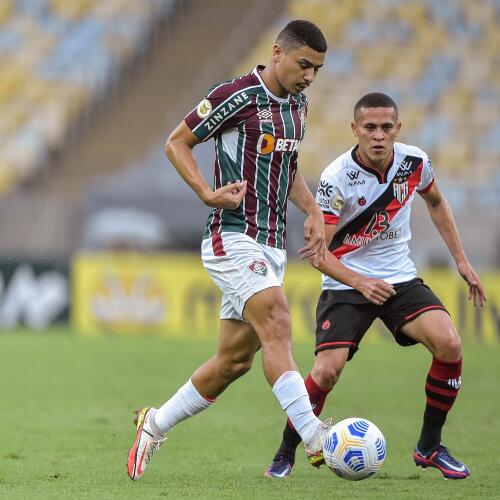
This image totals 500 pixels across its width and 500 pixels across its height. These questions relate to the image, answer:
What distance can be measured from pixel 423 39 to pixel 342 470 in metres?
16.9

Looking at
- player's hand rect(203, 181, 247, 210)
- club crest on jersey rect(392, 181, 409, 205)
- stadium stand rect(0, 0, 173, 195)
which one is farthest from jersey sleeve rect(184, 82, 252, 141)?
stadium stand rect(0, 0, 173, 195)

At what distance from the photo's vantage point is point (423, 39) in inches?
840

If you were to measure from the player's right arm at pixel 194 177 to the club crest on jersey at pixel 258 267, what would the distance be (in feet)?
1.02

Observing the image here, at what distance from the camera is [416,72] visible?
21203 mm

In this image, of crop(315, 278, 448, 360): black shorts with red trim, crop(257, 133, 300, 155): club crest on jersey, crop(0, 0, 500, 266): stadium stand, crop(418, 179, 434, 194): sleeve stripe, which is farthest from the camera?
crop(0, 0, 500, 266): stadium stand

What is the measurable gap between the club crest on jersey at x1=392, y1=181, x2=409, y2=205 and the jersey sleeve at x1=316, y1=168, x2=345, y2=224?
35 cm

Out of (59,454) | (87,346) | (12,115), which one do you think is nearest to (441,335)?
(59,454)

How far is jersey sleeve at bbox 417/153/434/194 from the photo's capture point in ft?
22.8

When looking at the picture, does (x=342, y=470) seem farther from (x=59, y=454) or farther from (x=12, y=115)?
(x=12, y=115)

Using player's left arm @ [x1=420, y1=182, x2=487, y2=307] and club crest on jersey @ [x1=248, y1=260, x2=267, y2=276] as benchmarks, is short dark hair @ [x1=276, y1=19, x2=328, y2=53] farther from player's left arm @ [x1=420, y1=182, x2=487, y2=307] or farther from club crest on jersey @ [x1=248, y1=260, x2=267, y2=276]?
player's left arm @ [x1=420, y1=182, x2=487, y2=307]

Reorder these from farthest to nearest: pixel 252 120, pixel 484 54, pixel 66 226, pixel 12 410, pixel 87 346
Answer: pixel 484 54, pixel 66 226, pixel 87 346, pixel 12 410, pixel 252 120

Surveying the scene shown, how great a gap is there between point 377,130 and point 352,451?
214 centimetres

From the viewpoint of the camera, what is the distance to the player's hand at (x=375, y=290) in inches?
249

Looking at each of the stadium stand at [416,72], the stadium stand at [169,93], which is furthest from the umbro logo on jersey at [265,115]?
the stadium stand at [416,72]
